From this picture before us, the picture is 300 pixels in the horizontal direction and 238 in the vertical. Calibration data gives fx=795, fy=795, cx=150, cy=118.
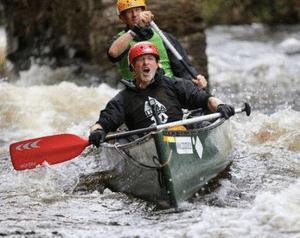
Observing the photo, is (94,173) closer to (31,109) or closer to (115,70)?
(31,109)

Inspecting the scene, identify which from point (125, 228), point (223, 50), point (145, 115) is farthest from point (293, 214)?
point (223, 50)

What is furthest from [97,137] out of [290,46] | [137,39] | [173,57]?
[290,46]

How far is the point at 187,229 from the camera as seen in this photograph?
6.14m

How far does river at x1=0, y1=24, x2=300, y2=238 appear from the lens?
625 centimetres

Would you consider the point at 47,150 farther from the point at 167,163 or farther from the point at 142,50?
the point at 167,163

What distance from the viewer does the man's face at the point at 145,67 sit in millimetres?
7262

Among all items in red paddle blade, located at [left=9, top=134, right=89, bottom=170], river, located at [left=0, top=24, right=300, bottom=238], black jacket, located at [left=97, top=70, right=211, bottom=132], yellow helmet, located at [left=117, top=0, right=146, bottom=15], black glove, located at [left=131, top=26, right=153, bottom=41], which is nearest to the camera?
river, located at [left=0, top=24, right=300, bottom=238]

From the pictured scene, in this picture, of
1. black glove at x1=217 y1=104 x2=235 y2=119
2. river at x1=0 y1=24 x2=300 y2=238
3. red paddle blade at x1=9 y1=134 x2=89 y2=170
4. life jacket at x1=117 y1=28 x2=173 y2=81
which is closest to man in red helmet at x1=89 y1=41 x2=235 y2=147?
black glove at x1=217 y1=104 x2=235 y2=119

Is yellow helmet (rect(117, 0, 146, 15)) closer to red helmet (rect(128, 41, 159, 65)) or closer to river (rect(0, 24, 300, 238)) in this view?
red helmet (rect(128, 41, 159, 65))

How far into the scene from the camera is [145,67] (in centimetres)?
727

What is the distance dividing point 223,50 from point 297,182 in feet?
Answer: 36.6

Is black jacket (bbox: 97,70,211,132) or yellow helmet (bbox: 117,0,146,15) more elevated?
yellow helmet (bbox: 117,0,146,15)

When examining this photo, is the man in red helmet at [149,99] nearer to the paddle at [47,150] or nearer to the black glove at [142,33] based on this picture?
the paddle at [47,150]

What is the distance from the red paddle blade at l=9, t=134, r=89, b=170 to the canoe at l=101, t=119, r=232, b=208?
35 cm
